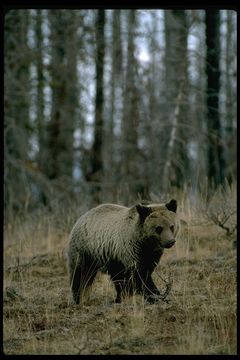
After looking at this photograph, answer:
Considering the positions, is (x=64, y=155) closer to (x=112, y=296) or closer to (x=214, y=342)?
(x=112, y=296)

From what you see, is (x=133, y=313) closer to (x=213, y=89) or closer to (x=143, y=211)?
(x=143, y=211)

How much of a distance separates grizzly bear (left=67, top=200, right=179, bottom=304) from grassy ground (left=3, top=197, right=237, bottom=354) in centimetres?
21

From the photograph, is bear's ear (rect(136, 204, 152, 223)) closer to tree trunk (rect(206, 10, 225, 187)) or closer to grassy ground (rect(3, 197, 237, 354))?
grassy ground (rect(3, 197, 237, 354))

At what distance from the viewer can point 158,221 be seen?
21.1 ft

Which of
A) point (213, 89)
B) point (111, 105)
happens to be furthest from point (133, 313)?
point (111, 105)

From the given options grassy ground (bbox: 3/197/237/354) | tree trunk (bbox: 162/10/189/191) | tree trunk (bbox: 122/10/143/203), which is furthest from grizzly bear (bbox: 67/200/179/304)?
tree trunk (bbox: 122/10/143/203)

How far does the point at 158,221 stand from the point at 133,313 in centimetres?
103

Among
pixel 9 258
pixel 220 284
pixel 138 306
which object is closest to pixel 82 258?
pixel 138 306

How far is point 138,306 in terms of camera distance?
6.25 m

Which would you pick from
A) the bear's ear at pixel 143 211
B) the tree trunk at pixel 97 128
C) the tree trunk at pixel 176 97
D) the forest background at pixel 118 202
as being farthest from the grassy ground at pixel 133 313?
the tree trunk at pixel 97 128

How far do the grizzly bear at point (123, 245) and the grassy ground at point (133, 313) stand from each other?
21cm

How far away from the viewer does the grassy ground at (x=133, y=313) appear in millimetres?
5266

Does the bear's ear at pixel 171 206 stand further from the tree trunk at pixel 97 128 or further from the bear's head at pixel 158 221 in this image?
the tree trunk at pixel 97 128
